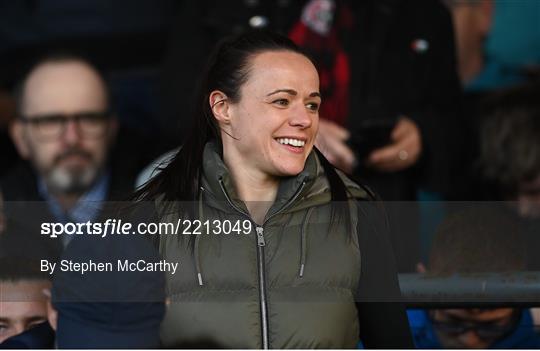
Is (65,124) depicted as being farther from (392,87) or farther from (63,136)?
(392,87)

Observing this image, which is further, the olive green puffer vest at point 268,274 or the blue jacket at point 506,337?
the blue jacket at point 506,337

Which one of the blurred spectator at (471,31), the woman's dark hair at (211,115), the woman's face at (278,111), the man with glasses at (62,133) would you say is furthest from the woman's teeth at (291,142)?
the blurred spectator at (471,31)

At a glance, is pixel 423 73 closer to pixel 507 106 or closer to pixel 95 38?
pixel 507 106

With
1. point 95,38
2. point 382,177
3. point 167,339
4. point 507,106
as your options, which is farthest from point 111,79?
point 167,339

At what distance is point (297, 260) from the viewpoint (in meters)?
2.51

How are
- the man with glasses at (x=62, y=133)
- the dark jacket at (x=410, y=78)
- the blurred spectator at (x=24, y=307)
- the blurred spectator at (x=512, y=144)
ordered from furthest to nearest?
the blurred spectator at (x=512, y=144)
the dark jacket at (x=410, y=78)
the man with glasses at (x=62, y=133)
the blurred spectator at (x=24, y=307)

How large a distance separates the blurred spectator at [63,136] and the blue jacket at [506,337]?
937 mm

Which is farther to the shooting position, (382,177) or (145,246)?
(382,177)

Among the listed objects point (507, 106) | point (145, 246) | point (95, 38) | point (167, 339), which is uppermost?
point (95, 38)

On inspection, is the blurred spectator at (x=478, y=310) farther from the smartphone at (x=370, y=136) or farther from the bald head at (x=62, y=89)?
the bald head at (x=62, y=89)

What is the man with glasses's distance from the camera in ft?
11.1

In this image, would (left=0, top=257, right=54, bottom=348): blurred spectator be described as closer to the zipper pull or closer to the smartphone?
the zipper pull

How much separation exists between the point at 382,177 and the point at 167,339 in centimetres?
128

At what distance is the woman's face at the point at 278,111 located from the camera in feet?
8.16
